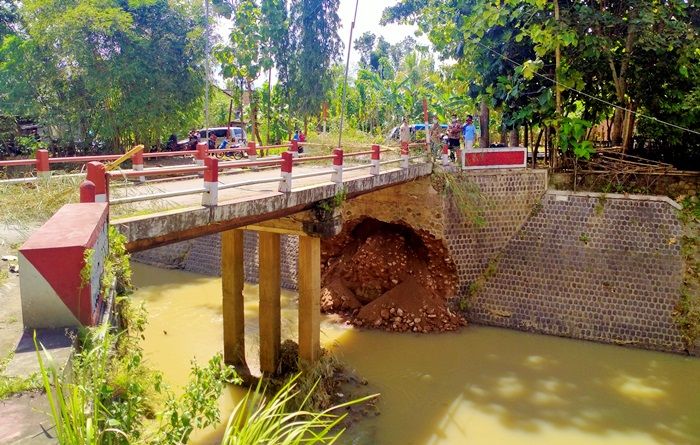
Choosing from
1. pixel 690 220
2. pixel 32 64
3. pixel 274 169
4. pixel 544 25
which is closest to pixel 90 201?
pixel 274 169

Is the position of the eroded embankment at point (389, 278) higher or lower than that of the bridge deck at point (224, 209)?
lower

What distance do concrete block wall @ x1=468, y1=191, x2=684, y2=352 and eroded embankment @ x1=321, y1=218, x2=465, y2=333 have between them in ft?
3.38

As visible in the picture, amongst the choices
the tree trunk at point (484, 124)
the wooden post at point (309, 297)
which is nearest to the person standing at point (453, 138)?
the tree trunk at point (484, 124)

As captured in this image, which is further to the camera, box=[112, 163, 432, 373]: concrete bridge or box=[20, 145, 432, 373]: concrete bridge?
box=[112, 163, 432, 373]: concrete bridge

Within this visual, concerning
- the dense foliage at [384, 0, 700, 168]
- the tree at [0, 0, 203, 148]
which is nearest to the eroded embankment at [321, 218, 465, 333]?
the dense foliage at [384, 0, 700, 168]

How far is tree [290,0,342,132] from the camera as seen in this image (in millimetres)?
22172

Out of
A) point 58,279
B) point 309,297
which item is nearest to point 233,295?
point 309,297

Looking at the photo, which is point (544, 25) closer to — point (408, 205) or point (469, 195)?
point (469, 195)

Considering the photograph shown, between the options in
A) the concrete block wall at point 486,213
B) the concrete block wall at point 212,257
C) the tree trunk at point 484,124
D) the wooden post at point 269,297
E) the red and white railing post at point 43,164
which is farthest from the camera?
the concrete block wall at point 212,257

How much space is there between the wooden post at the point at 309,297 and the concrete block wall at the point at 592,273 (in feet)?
17.5

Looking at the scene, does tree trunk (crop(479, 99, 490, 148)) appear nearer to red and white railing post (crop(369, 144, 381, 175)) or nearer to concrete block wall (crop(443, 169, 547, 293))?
concrete block wall (crop(443, 169, 547, 293))

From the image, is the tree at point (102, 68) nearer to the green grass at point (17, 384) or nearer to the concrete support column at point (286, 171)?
the concrete support column at point (286, 171)

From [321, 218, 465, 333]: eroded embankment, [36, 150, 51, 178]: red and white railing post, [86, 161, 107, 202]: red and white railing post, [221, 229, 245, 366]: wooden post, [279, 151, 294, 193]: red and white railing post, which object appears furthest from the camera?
[321, 218, 465, 333]: eroded embankment

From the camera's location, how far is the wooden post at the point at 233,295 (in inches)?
435
